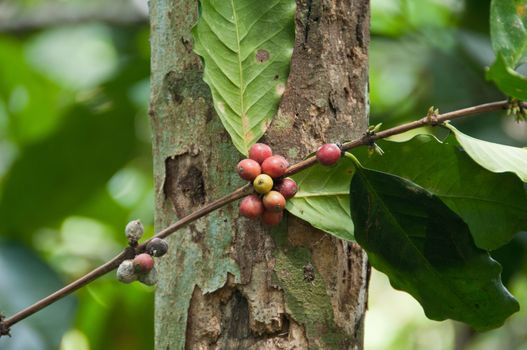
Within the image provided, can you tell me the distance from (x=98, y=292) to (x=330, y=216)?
1.75 meters

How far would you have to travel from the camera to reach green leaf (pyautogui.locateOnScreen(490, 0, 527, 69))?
1088 millimetres

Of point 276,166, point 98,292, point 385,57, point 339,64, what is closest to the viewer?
point 276,166

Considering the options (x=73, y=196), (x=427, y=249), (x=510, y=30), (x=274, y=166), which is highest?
(x=73, y=196)

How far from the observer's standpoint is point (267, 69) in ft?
3.48

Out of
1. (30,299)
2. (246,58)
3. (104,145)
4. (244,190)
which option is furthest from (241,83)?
(104,145)

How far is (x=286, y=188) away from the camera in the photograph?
3.34 feet

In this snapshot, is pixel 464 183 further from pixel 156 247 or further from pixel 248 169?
pixel 156 247

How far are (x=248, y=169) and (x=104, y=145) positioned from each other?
1750 millimetres

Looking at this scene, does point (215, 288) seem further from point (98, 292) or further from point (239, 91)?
point (98, 292)

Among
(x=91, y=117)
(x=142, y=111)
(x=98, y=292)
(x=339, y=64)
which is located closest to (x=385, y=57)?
(x=142, y=111)

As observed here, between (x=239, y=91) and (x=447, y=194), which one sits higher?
(x=239, y=91)

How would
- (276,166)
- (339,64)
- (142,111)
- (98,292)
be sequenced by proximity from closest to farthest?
(276,166) < (339,64) < (98,292) < (142,111)

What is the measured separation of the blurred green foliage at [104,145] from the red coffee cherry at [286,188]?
1.24m

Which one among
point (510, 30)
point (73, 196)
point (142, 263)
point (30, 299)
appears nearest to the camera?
point (142, 263)
